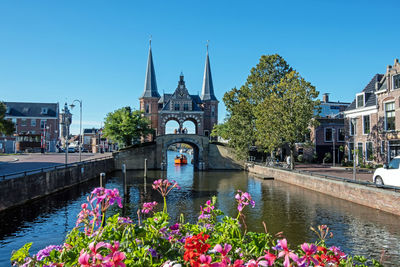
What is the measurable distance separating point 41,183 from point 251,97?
29.1 metres

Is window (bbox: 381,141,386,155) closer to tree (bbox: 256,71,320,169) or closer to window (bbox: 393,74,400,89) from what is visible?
window (bbox: 393,74,400,89)

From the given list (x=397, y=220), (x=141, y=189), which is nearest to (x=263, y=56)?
(x=141, y=189)

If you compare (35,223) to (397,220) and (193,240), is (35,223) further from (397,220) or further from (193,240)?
(397,220)

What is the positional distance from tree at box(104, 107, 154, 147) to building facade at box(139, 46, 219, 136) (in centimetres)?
1059

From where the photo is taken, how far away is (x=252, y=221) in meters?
16.3

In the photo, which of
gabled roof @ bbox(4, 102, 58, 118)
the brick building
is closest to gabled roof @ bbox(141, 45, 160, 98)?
gabled roof @ bbox(4, 102, 58, 118)

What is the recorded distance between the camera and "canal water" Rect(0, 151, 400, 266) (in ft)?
41.6

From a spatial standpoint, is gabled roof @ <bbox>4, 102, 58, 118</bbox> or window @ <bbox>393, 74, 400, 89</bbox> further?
gabled roof @ <bbox>4, 102, 58, 118</bbox>

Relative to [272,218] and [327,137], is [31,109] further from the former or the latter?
[272,218]

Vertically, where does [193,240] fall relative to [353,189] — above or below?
above

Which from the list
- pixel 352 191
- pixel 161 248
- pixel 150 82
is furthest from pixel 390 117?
pixel 150 82

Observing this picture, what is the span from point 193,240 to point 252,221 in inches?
558

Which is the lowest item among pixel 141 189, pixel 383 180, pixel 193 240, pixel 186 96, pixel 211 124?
pixel 141 189

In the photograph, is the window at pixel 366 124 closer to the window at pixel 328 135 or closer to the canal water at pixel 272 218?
the window at pixel 328 135
